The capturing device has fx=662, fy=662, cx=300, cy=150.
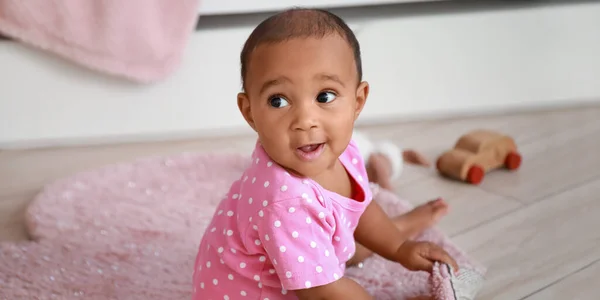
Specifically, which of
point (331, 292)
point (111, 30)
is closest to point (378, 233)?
point (331, 292)

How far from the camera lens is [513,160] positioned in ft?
3.89

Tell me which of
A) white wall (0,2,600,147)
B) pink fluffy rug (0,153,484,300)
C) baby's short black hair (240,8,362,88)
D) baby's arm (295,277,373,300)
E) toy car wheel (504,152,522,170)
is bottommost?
pink fluffy rug (0,153,484,300)

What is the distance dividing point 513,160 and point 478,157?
0.25 ft

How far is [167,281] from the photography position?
90 centimetres

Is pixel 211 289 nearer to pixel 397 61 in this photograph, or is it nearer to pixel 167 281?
pixel 167 281

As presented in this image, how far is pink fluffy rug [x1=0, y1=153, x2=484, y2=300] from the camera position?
880 millimetres

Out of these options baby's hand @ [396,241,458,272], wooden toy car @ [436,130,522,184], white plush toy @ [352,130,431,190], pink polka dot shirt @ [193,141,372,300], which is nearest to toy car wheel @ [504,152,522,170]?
wooden toy car @ [436,130,522,184]

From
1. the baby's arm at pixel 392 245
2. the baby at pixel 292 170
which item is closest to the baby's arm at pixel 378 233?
the baby's arm at pixel 392 245

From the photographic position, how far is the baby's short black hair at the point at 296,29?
2.06 ft

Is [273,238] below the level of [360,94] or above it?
below

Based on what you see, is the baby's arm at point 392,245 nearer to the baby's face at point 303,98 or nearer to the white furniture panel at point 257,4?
the baby's face at point 303,98

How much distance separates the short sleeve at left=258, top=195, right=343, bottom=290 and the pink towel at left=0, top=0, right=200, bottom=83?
77cm

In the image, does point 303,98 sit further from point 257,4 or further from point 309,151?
point 257,4

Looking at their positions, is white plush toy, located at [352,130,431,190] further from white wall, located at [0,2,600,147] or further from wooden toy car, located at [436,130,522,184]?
white wall, located at [0,2,600,147]
